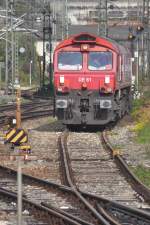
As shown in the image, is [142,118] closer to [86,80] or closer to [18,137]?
[86,80]

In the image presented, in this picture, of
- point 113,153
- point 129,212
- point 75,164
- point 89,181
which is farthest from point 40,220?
point 113,153

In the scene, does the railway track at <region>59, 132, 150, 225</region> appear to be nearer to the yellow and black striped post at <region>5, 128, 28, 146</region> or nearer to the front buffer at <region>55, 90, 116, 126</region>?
the yellow and black striped post at <region>5, 128, 28, 146</region>

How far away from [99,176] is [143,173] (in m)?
0.86

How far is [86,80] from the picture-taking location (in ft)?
72.0

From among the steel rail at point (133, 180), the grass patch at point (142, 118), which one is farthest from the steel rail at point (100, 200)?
the grass patch at point (142, 118)

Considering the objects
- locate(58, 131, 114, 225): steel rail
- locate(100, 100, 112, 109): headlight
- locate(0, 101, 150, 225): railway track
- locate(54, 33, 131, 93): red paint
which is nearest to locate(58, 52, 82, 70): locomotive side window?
locate(54, 33, 131, 93): red paint

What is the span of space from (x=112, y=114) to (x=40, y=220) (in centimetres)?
1283

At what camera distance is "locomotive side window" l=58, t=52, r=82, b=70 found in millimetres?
22172

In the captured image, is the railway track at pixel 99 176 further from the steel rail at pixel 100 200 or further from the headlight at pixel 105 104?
the headlight at pixel 105 104

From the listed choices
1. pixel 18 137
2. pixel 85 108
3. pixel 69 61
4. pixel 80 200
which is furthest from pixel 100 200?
pixel 69 61

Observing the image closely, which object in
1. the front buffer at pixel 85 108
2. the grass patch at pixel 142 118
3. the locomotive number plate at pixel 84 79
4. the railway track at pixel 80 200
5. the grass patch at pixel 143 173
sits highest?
the railway track at pixel 80 200

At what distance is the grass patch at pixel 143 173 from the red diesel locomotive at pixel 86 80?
7775 millimetres

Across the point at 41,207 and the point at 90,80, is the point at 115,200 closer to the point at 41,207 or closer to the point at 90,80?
the point at 41,207

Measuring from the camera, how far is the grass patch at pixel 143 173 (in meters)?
12.5
